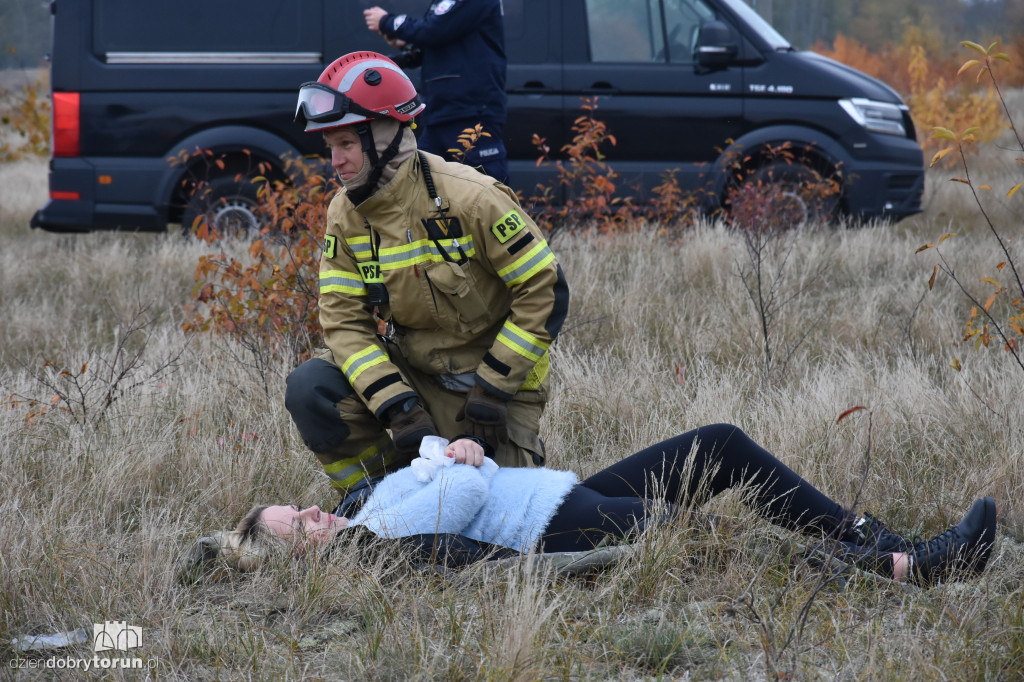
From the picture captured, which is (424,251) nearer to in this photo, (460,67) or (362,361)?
(362,361)

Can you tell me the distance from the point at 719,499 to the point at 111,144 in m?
5.81

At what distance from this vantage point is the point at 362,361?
288 centimetres

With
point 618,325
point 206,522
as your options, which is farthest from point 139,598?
point 618,325

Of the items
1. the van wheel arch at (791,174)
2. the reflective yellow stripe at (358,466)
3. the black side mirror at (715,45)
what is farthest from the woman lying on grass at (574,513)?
the black side mirror at (715,45)

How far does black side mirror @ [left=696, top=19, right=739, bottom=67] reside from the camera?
6.84 meters

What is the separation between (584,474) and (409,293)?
965mm

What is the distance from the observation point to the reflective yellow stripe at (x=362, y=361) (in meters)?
2.87

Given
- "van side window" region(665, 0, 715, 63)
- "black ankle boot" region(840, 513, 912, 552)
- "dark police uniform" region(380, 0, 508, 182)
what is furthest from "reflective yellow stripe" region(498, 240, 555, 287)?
"van side window" region(665, 0, 715, 63)

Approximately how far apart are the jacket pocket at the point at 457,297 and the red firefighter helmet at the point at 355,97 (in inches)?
17.5

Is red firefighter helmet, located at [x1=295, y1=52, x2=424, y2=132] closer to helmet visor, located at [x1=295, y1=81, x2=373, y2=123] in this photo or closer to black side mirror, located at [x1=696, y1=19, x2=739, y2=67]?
helmet visor, located at [x1=295, y1=81, x2=373, y2=123]

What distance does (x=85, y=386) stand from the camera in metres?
4.07

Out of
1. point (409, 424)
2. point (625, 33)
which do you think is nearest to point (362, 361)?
point (409, 424)

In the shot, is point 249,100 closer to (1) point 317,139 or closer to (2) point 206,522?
(1) point 317,139

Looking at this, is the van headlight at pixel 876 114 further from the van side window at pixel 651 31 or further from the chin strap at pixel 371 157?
the chin strap at pixel 371 157
